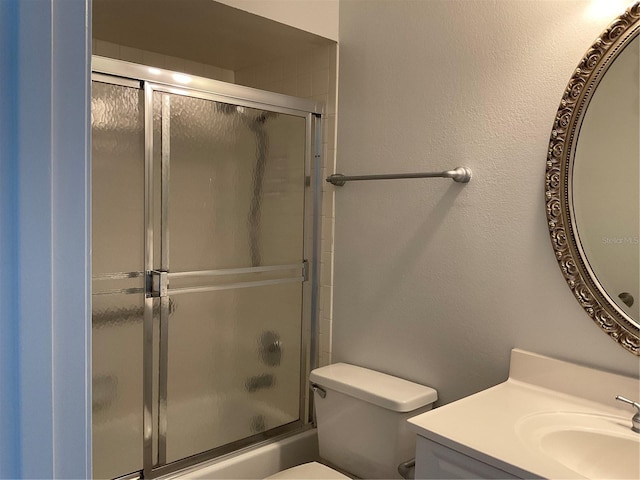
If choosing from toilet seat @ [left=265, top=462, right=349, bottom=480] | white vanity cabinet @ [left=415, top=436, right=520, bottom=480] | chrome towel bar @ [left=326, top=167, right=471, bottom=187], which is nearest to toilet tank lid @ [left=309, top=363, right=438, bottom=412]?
toilet seat @ [left=265, top=462, right=349, bottom=480]

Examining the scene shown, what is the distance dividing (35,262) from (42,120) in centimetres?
10

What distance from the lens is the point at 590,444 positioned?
1.28 m

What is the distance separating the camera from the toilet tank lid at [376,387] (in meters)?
1.73

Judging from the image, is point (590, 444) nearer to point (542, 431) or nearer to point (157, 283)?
point (542, 431)

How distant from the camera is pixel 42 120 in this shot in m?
0.37

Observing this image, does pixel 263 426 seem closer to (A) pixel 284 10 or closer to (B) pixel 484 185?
(B) pixel 484 185

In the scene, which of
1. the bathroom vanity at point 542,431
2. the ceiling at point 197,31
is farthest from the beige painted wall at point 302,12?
the bathroom vanity at point 542,431

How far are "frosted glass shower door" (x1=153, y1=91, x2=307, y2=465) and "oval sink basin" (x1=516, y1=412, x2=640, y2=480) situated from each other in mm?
1088

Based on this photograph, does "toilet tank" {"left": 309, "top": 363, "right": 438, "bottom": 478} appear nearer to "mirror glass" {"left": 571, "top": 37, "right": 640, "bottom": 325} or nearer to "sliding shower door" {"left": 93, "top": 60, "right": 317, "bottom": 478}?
"sliding shower door" {"left": 93, "top": 60, "right": 317, "bottom": 478}

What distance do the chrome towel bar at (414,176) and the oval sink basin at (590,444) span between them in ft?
2.48

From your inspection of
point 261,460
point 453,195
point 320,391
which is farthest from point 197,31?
point 261,460

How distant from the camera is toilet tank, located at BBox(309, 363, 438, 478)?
173cm

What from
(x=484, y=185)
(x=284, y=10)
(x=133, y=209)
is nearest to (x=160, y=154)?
(x=133, y=209)

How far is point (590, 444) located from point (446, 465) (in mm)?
362
